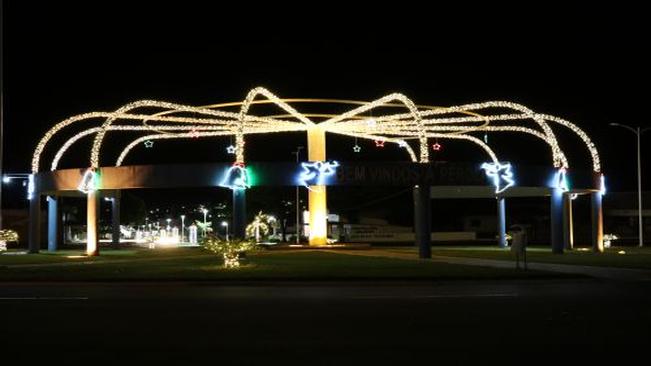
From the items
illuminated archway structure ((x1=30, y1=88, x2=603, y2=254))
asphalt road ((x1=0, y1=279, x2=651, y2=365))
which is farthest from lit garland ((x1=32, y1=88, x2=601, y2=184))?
asphalt road ((x1=0, y1=279, x2=651, y2=365))

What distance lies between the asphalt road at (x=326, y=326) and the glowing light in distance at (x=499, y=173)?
60.7 ft

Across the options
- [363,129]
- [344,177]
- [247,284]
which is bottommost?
[247,284]

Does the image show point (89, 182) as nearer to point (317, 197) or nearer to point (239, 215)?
point (239, 215)

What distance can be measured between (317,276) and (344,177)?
44.2 feet

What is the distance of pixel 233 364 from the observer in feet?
35.0

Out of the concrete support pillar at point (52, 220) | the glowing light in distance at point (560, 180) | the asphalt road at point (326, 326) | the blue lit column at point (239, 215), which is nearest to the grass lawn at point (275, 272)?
the blue lit column at point (239, 215)

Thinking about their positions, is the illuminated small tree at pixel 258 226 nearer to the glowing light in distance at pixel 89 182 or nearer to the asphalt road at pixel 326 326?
the glowing light in distance at pixel 89 182

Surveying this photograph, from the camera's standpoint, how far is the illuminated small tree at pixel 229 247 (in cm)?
3197

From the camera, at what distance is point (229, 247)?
3195 centimetres

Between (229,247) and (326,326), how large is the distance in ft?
59.3

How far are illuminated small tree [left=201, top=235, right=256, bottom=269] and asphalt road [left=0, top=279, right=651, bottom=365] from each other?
943cm

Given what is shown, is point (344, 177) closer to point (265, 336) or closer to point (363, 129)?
point (363, 129)

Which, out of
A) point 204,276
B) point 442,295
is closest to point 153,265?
point 204,276

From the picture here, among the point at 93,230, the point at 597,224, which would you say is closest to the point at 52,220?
the point at 93,230
